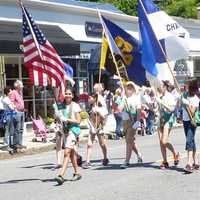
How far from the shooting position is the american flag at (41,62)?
11.8 meters

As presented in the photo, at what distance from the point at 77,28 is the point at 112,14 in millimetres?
2694

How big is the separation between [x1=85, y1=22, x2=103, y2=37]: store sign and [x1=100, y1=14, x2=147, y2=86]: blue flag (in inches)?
577

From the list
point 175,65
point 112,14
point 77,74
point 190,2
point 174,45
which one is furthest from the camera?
point 190,2

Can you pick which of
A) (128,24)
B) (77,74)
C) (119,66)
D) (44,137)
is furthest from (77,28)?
(119,66)

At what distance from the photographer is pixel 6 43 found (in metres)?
20.8

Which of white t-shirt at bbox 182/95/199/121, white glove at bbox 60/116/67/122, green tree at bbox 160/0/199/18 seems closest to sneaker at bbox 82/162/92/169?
white glove at bbox 60/116/67/122

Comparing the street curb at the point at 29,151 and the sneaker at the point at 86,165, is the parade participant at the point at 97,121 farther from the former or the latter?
the street curb at the point at 29,151

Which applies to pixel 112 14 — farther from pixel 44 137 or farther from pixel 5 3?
pixel 44 137

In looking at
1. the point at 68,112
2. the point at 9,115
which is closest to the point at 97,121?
the point at 68,112

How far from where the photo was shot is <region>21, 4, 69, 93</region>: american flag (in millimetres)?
11758

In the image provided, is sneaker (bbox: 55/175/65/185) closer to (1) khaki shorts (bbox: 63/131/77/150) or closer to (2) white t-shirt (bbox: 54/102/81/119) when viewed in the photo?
(1) khaki shorts (bbox: 63/131/77/150)

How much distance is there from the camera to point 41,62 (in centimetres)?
1180

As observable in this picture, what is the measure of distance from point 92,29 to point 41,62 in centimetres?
1623

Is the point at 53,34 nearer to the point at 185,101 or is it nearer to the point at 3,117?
the point at 3,117
